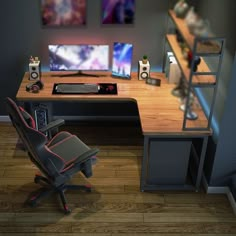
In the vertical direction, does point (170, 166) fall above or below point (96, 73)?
below

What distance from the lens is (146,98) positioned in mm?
3896

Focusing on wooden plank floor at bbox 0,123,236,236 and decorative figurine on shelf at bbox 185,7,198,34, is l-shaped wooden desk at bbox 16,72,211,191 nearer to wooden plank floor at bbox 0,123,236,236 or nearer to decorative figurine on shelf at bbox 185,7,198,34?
wooden plank floor at bbox 0,123,236,236

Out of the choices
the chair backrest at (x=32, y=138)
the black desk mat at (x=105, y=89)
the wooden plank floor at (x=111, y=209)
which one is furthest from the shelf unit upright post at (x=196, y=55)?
the chair backrest at (x=32, y=138)

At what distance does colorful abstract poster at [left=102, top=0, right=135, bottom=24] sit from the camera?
406cm

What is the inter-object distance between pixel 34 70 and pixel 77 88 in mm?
525

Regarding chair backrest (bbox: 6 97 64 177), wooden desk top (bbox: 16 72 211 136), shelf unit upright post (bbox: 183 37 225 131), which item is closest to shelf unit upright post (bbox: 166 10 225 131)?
shelf unit upright post (bbox: 183 37 225 131)

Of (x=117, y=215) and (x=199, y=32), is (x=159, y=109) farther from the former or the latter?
(x=199, y=32)

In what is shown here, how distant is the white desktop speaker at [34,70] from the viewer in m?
4.12

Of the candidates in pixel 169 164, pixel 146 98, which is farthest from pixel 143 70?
pixel 169 164

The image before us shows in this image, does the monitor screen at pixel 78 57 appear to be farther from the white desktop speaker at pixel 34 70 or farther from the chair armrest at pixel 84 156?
the chair armrest at pixel 84 156

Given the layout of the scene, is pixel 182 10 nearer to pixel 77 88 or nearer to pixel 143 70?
pixel 143 70

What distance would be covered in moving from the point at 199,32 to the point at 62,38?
211cm

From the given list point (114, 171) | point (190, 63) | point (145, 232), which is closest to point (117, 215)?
point (145, 232)

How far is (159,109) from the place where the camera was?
3703 mm
